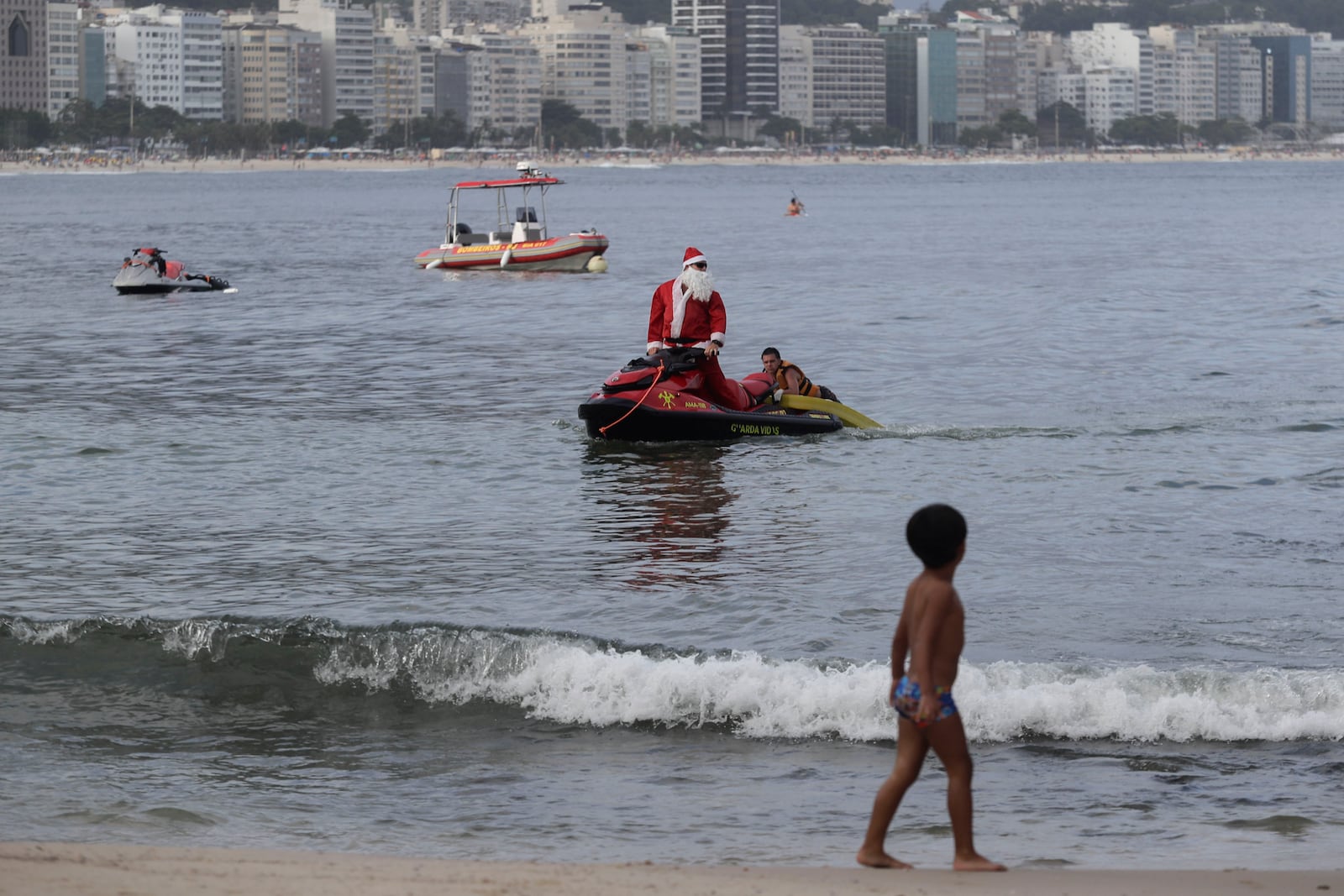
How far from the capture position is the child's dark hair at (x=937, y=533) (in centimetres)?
649

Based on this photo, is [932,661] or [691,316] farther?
[691,316]

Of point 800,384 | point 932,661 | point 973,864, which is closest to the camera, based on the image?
point 932,661

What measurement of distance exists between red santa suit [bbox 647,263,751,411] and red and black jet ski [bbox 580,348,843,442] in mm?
138

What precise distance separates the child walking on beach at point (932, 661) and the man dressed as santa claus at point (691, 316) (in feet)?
38.7

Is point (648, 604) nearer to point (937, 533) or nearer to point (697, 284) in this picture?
point (937, 533)

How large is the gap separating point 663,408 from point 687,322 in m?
0.88

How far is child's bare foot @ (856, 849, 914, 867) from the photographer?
7.07 m

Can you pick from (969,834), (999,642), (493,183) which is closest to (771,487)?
(999,642)

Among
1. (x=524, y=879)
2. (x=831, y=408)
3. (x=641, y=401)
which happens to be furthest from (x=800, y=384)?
(x=524, y=879)

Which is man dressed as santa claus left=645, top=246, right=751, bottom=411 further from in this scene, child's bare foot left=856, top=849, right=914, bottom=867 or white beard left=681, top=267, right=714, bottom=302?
child's bare foot left=856, top=849, right=914, bottom=867

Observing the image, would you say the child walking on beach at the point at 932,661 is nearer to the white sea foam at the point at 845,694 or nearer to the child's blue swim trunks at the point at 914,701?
the child's blue swim trunks at the point at 914,701

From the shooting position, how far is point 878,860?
707cm

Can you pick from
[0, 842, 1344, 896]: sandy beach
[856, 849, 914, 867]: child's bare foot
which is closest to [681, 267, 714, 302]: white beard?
[0, 842, 1344, 896]: sandy beach

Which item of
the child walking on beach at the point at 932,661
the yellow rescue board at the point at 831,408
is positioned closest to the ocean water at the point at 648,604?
the yellow rescue board at the point at 831,408
